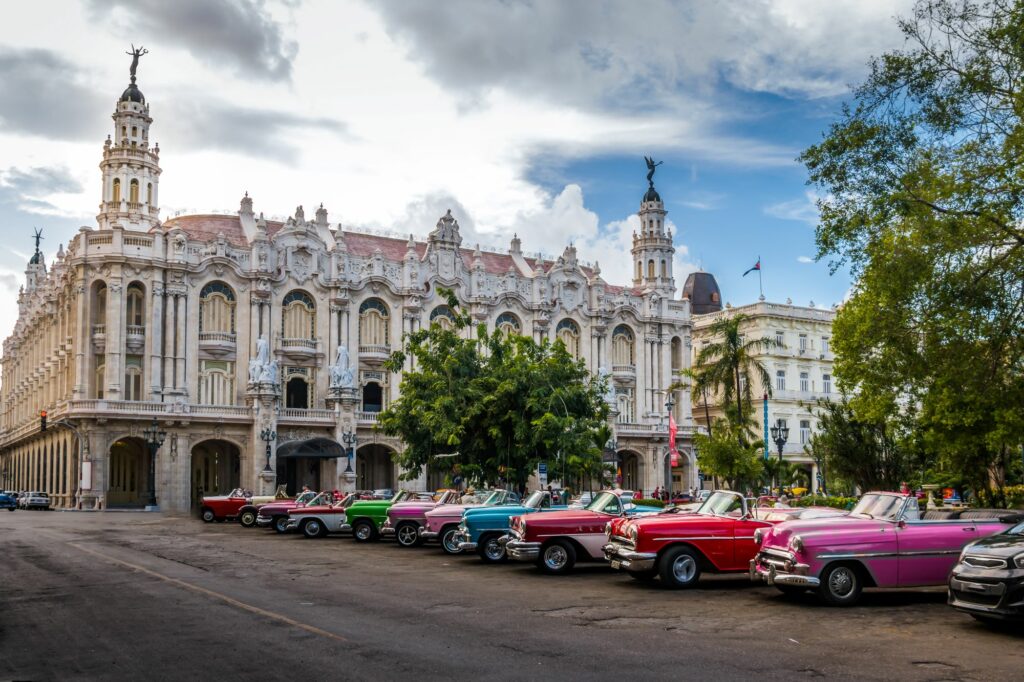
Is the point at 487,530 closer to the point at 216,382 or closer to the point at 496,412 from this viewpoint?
the point at 496,412

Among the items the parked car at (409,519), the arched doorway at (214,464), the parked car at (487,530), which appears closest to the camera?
the parked car at (487,530)

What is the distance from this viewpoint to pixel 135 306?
61375mm

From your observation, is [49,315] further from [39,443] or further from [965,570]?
[965,570]

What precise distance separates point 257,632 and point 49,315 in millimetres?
66245

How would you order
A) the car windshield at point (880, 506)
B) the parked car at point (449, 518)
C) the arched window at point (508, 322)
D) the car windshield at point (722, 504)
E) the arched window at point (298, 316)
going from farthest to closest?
1. the arched window at point (508, 322)
2. the arched window at point (298, 316)
3. the parked car at point (449, 518)
4. the car windshield at point (722, 504)
5. the car windshield at point (880, 506)

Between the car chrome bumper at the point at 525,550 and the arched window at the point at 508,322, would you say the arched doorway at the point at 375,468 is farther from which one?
the car chrome bumper at the point at 525,550

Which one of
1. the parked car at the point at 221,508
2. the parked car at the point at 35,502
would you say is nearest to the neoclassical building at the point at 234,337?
the parked car at the point at 35,502

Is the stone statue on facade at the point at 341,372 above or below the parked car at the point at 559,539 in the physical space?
above

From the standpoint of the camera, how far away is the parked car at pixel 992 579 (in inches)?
489

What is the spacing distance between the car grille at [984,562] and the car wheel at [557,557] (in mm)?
8547

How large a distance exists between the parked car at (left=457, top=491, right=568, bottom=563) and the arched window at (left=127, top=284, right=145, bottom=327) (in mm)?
43536

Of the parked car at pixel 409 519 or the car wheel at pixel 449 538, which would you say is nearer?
the car wheel at pixel 449 538

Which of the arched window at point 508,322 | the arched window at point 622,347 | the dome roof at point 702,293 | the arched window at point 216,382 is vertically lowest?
the arched window at point 216,382

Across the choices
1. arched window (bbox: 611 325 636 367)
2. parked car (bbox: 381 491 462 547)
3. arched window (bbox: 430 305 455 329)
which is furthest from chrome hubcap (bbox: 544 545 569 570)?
arched window (bbox: 611 325 636 367)
